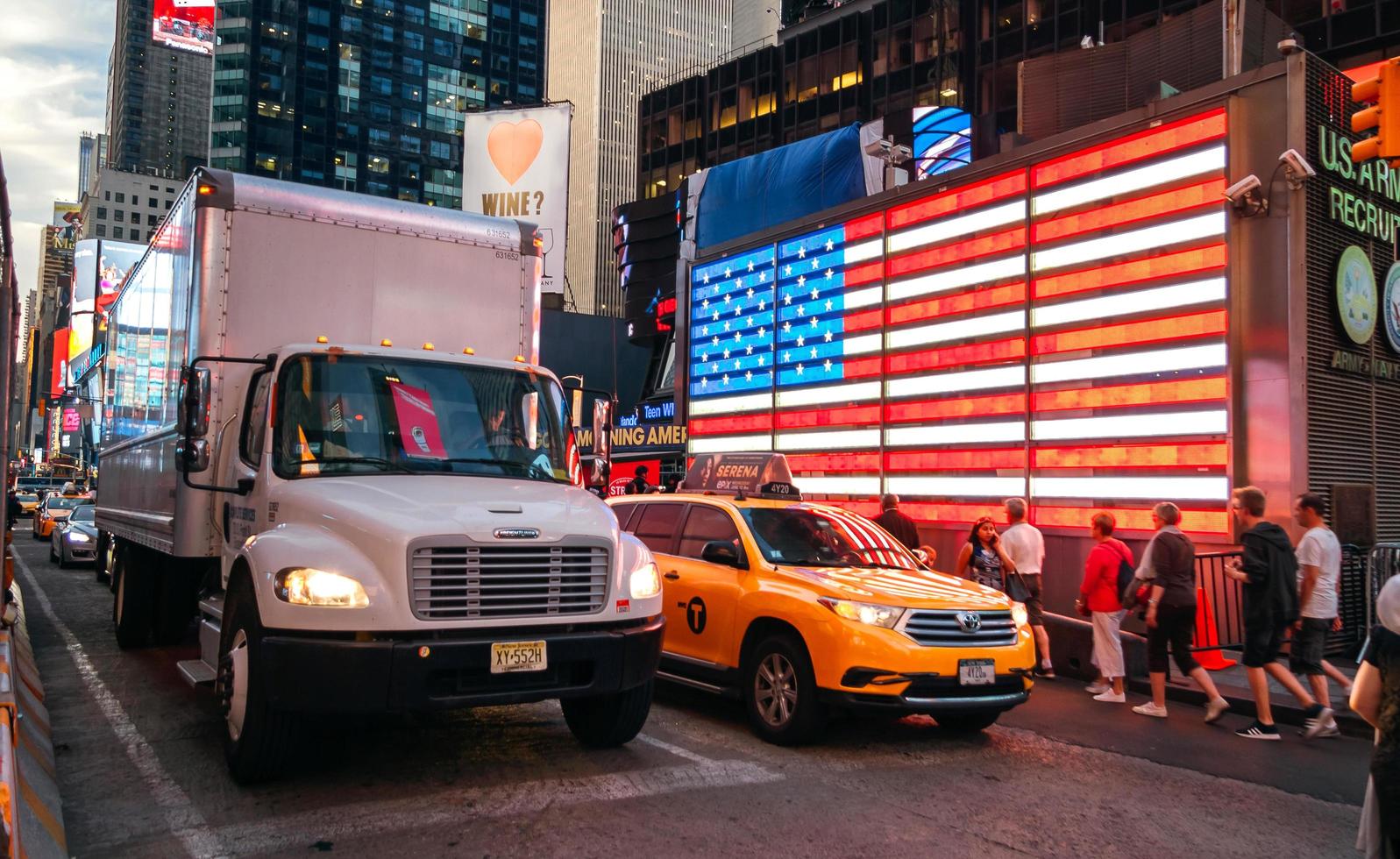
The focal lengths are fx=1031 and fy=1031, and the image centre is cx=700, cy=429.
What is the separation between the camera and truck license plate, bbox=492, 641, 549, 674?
18.5 ft

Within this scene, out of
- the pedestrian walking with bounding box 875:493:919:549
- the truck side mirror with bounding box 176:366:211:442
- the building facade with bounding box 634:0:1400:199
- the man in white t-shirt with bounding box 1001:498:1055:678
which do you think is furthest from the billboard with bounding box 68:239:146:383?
the man in white t-shirt with bounding box 1001:498:1055:678

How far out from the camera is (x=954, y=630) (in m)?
7.08

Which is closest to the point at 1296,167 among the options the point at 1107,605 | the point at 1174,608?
the point at 1107,605

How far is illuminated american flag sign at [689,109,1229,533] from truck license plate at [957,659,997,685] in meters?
6.67

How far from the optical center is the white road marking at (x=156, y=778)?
16.1 feet

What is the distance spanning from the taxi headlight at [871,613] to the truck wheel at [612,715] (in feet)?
4.61

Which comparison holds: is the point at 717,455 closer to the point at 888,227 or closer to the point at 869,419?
the point at 869,419

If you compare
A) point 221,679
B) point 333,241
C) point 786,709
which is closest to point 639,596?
point 786,709

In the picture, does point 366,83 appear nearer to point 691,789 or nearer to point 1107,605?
point 1107,605

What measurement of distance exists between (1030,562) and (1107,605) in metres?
1.46

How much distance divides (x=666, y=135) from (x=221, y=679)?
71704mm

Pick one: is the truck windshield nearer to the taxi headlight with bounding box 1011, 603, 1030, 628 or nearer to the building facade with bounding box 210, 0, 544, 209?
the taxi headlight with bounding box 1011, 603, 1030, 628

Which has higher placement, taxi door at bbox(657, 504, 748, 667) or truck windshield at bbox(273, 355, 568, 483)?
truck windshield at bbox(273, 355, 568, 483)

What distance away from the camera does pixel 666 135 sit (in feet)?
244
